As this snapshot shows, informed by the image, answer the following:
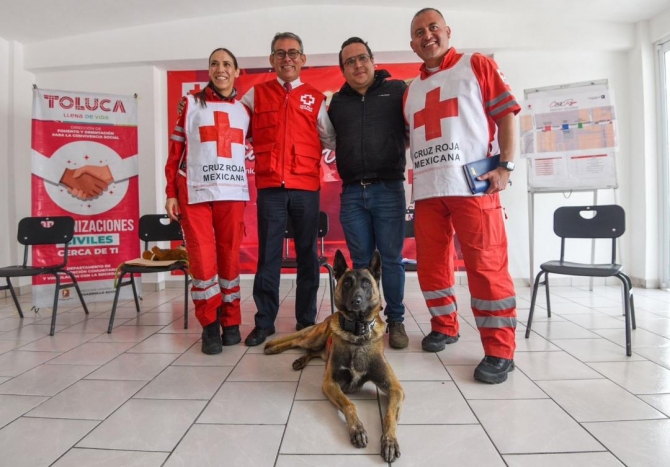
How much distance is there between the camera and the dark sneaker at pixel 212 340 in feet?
7.17

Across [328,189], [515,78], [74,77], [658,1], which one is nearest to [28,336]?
[328,189]

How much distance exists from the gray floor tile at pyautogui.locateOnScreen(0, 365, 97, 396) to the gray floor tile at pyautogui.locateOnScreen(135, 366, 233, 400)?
43 centimetres

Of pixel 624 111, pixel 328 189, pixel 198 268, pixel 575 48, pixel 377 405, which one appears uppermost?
pixel 575 48

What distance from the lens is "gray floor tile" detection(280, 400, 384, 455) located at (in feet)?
4.10

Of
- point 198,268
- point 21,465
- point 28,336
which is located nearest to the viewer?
point 21,465

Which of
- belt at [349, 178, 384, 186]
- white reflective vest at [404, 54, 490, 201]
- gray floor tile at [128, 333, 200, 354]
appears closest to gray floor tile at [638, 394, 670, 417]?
white reflective vest at [404, 54, 490, 201]

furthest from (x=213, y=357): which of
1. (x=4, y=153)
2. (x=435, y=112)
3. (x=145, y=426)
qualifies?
(x=4, y=153)

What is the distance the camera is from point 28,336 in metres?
2.63

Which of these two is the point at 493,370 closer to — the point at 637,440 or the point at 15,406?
the point at 637,440

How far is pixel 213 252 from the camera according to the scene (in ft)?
7.43

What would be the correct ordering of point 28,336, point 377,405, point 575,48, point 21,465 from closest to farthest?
point 21,465
point 377,405
point 28,336
point 575,48

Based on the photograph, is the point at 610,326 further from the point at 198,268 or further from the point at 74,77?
the point at 74,77

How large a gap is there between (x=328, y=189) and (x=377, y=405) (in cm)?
310

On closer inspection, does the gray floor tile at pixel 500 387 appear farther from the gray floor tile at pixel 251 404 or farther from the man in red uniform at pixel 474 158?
the gray floor tile at pixel 251 404
